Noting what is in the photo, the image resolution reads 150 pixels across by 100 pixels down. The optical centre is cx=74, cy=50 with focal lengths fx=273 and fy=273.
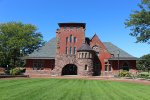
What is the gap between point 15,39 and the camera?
7025cm

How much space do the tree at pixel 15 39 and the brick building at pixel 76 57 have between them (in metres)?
7.96

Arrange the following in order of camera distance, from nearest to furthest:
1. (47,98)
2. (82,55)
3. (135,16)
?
(47,98) < (135,16) < (82,55)

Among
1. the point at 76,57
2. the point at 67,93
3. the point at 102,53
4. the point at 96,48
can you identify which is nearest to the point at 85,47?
the point at 76,57

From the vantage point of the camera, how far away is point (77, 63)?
2406 inches

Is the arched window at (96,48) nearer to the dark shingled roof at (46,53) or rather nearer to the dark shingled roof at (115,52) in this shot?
the dark shingled roof at (115,52)

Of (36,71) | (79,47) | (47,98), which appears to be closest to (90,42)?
(79,47)

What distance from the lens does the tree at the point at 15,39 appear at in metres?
70.1

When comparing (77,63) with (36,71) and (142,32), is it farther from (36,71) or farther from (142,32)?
(142,32)

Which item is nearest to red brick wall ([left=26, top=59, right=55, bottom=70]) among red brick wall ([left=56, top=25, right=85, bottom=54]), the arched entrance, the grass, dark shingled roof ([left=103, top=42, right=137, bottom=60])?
the arched entrance

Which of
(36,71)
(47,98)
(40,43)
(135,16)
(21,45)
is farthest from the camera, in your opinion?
(40,43)

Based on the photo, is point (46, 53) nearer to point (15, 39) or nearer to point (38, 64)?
point (38, 64)

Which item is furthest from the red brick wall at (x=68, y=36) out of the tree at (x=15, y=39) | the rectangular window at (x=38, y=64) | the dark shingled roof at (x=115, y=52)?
the tree at (x=15, y=39)

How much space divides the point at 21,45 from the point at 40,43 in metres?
8.22

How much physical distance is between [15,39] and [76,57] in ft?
60.4
